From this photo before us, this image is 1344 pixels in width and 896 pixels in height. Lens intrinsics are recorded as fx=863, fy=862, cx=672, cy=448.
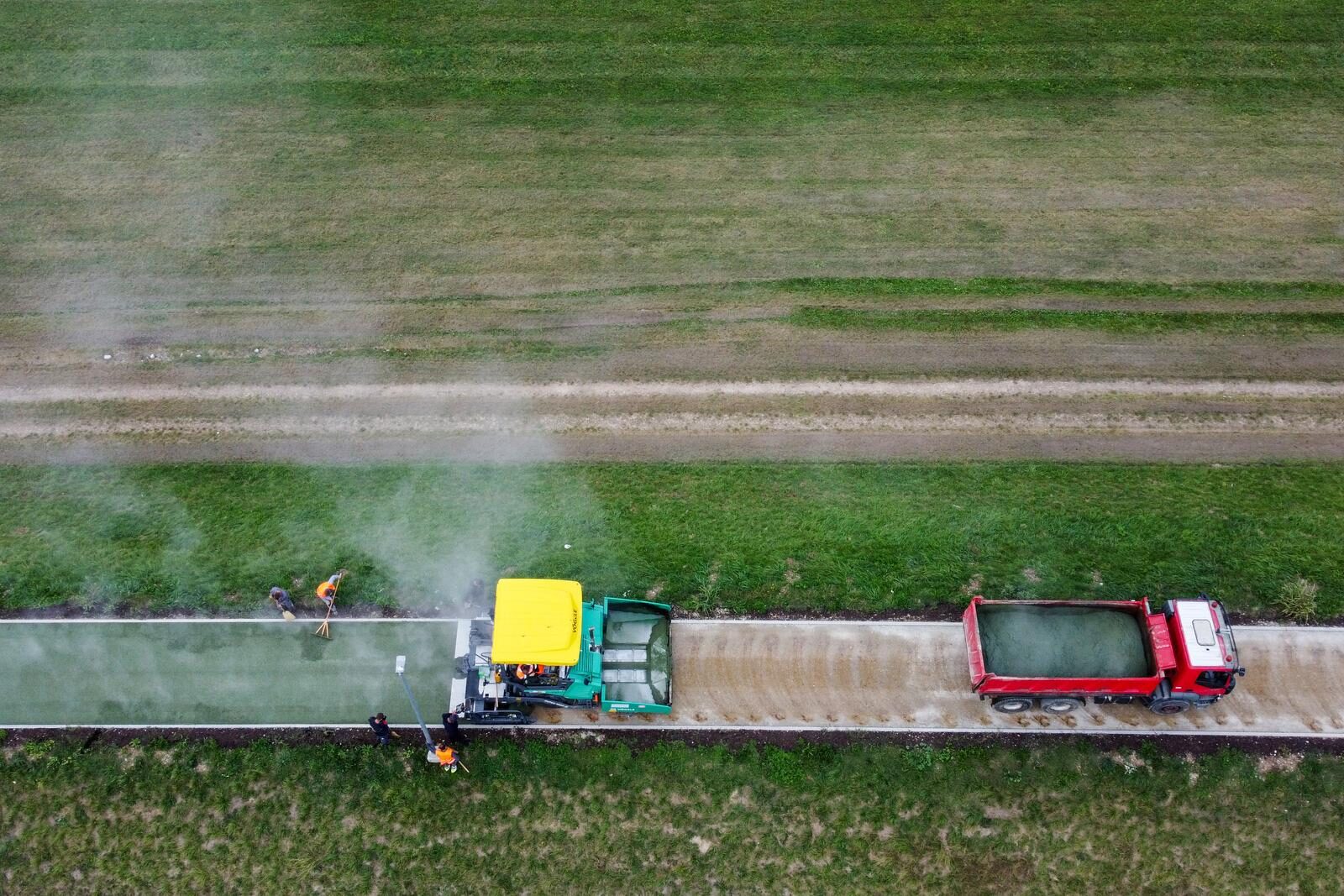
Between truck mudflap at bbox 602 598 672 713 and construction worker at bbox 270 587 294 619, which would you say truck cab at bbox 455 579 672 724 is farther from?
construction worker at bbox 270 587 294 619

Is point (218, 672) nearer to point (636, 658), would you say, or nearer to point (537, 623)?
point (537, 623)

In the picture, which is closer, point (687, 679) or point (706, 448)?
point (687, 679)

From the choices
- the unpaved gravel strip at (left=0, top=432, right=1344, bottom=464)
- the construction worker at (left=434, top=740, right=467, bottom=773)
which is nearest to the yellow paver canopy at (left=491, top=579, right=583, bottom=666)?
the construction worker at (left=434, top=740, right=467, bottom=773)

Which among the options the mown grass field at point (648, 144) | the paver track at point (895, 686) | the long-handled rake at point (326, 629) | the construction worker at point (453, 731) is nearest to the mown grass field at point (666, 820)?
the construction worker at point (453, 731)

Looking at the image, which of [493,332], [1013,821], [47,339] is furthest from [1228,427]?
[47,339]

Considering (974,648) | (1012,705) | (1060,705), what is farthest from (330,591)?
(1060,705)

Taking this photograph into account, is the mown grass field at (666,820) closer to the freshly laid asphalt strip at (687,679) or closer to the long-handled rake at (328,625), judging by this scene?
the freshly laid asphalt strip at (687,679)
